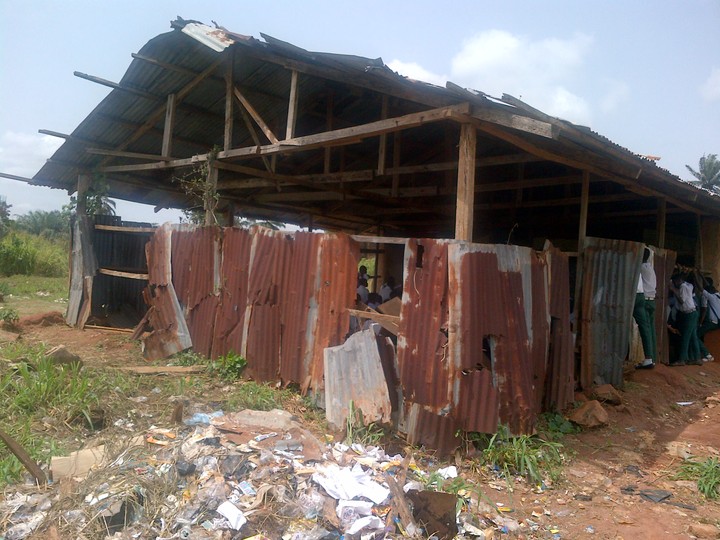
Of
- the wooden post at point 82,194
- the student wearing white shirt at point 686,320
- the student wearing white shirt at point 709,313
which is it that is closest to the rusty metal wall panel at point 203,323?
the wooden post at point 82,194

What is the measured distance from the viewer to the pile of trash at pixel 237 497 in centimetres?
321

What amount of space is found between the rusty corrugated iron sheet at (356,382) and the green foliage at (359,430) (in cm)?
3

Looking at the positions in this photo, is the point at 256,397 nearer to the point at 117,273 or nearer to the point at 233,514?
the point at 233,514

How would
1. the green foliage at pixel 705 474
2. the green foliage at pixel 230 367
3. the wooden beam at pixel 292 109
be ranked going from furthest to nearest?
the wooden beam at pixel 292 109 → the green foliage at pixel 230 367 → the green foliage at pixel 705 474

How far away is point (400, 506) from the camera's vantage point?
351 cm

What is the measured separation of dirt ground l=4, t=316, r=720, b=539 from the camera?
3.97 metres

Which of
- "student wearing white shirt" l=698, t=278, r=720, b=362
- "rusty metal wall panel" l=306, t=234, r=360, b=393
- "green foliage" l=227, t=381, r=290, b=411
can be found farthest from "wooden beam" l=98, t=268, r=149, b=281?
"student wearing white shirt" l=698, t=278, r=720, b=362

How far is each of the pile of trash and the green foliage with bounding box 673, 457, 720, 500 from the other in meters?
1.96

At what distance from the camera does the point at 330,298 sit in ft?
19.1

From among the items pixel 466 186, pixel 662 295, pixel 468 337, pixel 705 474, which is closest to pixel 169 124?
pixel 466 186

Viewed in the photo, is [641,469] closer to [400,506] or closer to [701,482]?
[701,482]

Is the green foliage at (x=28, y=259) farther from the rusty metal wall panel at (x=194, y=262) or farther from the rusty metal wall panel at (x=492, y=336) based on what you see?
the rusty metal wall panel at (x=492, y=336)

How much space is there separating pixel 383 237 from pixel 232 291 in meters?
2.51

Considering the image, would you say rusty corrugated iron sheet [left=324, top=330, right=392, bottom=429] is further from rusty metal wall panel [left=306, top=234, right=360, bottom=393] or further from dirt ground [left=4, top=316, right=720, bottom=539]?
dirt ground [left=4, top=316, right=720, bottom=539]
